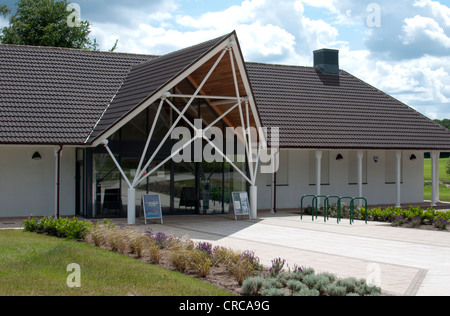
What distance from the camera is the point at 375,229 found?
56.3 ft

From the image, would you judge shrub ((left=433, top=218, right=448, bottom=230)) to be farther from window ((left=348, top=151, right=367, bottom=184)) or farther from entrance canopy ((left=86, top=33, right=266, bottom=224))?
window ((left=348, top=151, right=367, bottom=184))

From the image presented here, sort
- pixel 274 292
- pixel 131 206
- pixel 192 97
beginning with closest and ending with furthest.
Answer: pixel 274 292 < pixel 131 206 < pixel 192 97

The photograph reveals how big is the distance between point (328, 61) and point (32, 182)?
52.5ft

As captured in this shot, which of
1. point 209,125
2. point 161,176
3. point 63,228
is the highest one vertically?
point 209,125

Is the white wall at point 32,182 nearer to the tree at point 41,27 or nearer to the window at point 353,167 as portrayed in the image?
the window at point 353,167

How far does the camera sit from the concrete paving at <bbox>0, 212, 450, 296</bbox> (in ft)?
32.6

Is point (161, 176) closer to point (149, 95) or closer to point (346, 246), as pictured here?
point (149, 95)

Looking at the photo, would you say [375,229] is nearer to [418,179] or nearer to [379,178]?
[379,178]

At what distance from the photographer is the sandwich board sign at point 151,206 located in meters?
18.1

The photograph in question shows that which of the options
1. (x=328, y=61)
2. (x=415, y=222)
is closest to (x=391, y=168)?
(x=328, y=61)

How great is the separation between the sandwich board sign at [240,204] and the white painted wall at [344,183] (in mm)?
3502

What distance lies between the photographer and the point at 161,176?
19.9m
